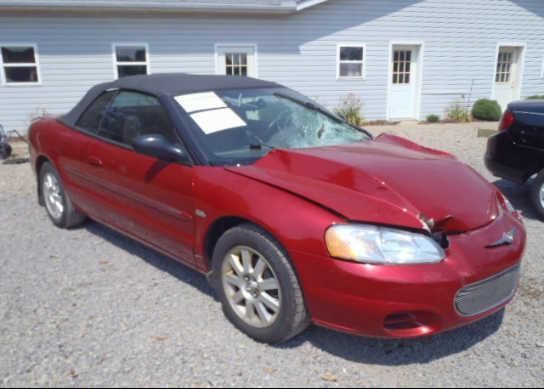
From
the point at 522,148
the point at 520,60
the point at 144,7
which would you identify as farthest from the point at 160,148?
the point at 520,60

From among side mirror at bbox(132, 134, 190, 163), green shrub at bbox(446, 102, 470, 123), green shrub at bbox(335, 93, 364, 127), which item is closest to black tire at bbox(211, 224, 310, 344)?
side mirror at bbox(132, 134, 190, 163)

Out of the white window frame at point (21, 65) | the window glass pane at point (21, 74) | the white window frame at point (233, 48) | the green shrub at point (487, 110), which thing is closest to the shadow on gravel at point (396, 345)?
the white window frame at point (233, 48)

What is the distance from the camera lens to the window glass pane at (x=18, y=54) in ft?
35.8

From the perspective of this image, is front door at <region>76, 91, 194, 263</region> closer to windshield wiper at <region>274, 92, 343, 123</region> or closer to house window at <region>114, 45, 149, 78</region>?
windshield wiper at <region>274, 92, 343, 123</region>

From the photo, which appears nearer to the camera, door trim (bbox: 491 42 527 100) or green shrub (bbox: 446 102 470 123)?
green shrub (bbox: 446 102 470 123)

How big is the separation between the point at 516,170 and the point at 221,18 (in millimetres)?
8763

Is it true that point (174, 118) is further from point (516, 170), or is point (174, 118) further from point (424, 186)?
point (516, 170)

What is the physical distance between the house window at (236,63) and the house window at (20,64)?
14.8ft

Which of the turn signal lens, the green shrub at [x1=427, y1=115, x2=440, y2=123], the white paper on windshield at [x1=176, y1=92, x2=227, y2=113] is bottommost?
the green shrub at [x1=427, y1=115, x2=440, y2=123]

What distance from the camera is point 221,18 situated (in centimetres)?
1208

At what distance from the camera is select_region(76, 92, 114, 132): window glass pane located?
13.9ft

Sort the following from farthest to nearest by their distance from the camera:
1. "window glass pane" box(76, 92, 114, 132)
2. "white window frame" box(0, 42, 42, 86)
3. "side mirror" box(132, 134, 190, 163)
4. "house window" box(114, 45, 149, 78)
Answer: "house window" box(114, 45, 149, 78)
"white window frame" box(0, 42, 42, 86)
"window glass pane" box(76, 92, 114, 132)
"side mirror" box(132, 134, 190, 163)

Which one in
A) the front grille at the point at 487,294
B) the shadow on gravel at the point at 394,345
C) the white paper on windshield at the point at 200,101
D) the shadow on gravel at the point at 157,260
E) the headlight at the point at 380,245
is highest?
the white paper on windshield at the point at 200,101

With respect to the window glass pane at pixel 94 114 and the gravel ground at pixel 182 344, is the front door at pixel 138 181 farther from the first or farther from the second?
the gravel ground at pixel 182 344
